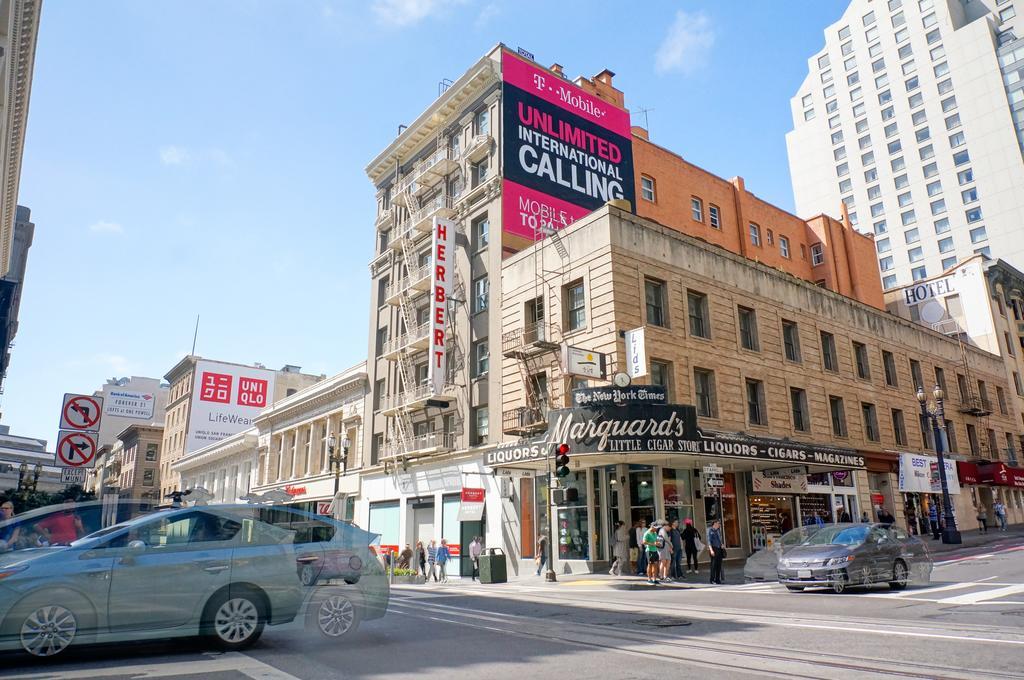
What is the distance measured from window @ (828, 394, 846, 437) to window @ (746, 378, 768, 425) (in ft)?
17.1

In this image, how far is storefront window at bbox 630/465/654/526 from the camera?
24125mm

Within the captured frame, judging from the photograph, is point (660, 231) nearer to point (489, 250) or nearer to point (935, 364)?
point (489, 250)

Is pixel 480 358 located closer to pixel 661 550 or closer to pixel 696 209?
pixel 661 550

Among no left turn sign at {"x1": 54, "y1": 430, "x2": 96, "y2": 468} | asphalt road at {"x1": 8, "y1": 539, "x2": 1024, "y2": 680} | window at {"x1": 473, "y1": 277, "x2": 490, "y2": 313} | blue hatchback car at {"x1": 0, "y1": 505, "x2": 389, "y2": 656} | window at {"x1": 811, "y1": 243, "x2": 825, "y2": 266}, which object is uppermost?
window at {"x1": 811, "y1": 243, "x2": 825, "y2": 266}

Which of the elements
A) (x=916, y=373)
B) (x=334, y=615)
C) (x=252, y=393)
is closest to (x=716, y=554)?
(x=334, y=615)

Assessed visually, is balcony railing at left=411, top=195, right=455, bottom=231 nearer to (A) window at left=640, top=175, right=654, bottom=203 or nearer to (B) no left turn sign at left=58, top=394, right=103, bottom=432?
(A) window at left=640, top=175, right=654, bottom=203

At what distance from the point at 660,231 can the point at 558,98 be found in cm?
1220

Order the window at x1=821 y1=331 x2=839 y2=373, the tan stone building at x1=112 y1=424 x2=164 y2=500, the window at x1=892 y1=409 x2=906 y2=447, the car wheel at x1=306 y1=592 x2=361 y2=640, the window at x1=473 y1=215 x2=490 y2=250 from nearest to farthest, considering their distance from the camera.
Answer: the car wheel at x1=306 y1=592 x2=361 y2=640 → the window at x1=473 y1=215 x2=490 y2=250 → the window at x1=821 y1=331 x2=839 y2=373 → the window at x1=892 y1=409 x2=906 y2=447 → the tan stone building at x1=112 y1=424 x2=164 y2=500

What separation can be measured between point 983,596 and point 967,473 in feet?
103

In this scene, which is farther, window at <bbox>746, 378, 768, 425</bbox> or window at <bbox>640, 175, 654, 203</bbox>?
window at <bbox>640, 175, 654, 203</bbox>

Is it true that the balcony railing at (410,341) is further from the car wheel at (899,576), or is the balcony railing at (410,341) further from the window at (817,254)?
the window at (817,254)

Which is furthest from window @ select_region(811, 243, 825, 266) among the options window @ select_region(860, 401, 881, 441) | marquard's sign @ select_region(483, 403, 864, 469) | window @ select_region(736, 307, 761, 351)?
marquard's sign @ select_region(483, 403, 864, 469)

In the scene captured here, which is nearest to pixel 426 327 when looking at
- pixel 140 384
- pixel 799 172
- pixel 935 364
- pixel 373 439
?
pixel 373 439

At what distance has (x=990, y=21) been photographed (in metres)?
81.9
